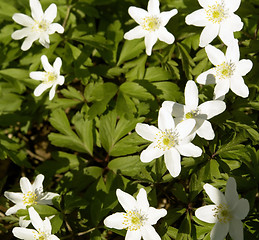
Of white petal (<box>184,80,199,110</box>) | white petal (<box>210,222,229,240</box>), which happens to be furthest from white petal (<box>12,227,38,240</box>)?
white petal (<box>184,80,199,110</box>)

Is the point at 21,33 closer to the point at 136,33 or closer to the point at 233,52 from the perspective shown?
the point at 136,33

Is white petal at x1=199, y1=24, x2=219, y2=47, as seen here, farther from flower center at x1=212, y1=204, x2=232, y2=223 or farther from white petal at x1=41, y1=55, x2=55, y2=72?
white petal at x1=41, y1=55, x2=55, y2=72

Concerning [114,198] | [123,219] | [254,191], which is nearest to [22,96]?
[114,198]

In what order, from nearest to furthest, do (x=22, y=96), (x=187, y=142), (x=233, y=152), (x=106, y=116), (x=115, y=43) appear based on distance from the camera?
(x=187, y=142), (x=233, y=152), (x=106, y=116), (x=115, y=43), (x=22, y=96)

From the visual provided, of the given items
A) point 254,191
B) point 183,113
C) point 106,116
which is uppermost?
point 183,113

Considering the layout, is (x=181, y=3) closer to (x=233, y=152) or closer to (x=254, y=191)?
(x=233, y=152)

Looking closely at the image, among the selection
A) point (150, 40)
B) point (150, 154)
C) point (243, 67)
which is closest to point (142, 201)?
point (150, 154)

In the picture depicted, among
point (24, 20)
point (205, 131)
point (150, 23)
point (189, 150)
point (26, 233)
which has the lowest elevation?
point (26, 233)
